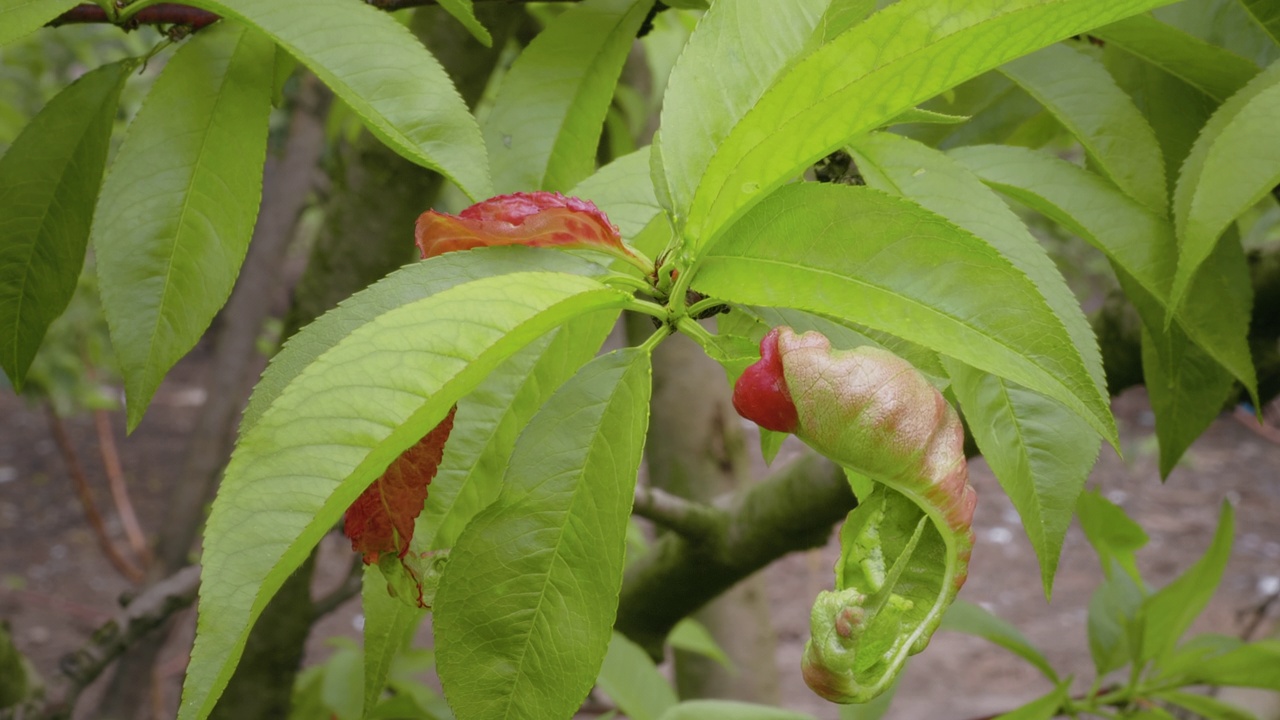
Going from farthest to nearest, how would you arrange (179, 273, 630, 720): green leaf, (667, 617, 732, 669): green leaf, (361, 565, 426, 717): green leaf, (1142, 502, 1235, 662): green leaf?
(667, 617, 732, 669): green leaf, (1142, 502, 1235, 662): green leaf, (361, 565, 426, 717): green leaf, (179, 273, 630, 720): green leaf

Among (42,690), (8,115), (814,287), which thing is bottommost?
(42,690)

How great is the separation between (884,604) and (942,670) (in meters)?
3.77

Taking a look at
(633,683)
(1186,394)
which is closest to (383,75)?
(1186,394)

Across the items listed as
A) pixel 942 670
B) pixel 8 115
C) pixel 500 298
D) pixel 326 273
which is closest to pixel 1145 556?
pixel 942 670

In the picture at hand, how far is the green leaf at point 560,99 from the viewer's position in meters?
0.80

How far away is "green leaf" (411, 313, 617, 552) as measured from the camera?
0.65 metres

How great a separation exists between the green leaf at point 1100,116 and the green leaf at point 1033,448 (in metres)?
0.19

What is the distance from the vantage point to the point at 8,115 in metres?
1.75

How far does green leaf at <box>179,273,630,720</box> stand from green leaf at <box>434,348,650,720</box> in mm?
110

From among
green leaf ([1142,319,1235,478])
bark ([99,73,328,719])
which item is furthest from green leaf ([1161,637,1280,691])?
bark ([99,73,328,719])

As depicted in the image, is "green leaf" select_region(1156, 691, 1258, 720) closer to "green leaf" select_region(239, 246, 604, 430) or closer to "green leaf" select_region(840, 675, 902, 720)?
"green leaf" select_region(840, 675, 902, 720)

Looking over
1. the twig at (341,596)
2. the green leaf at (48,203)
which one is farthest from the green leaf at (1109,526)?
the twig at (341,596)

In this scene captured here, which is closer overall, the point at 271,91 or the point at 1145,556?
the point at 271,91

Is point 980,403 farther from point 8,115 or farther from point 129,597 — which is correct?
point 8,115
